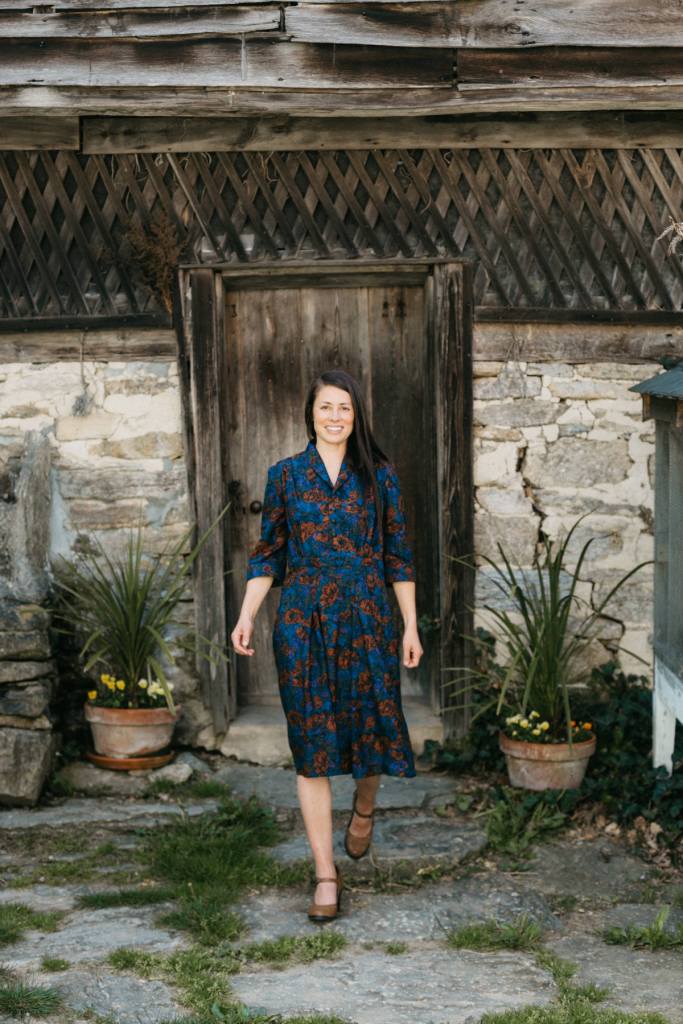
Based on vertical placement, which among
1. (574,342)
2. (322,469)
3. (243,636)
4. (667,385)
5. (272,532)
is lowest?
(243,636)

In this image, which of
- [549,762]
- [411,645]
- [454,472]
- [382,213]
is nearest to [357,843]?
[411,645]

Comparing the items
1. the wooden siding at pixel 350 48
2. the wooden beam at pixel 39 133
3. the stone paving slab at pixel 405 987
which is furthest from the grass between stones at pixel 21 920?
the wooden beam at pixel 39 133

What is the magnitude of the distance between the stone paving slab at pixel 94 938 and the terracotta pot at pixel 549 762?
5.51 ft

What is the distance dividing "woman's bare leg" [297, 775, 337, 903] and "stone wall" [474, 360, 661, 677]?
1.84 m

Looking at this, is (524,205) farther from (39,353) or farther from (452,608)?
(39,353)

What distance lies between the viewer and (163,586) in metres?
5.64

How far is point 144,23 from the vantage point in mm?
4793

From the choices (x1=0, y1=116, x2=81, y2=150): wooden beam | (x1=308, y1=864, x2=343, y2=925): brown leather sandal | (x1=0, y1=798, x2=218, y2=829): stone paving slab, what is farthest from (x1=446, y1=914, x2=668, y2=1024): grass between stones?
(x1=0, y1=116, x2=81, y2=150): wooden beam

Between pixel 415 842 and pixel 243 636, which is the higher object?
pixel 243 636

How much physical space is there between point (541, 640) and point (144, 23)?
3004 millimetres

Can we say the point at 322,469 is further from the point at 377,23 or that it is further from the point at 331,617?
the point at 377,23

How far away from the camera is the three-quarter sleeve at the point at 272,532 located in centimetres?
412

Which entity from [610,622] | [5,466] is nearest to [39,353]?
[5,466]

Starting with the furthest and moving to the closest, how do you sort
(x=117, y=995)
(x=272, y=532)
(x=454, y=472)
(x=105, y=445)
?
(x=105, y=445) < (x=454, y=472) < (x=272, y=532) < (x=117, y=995)
